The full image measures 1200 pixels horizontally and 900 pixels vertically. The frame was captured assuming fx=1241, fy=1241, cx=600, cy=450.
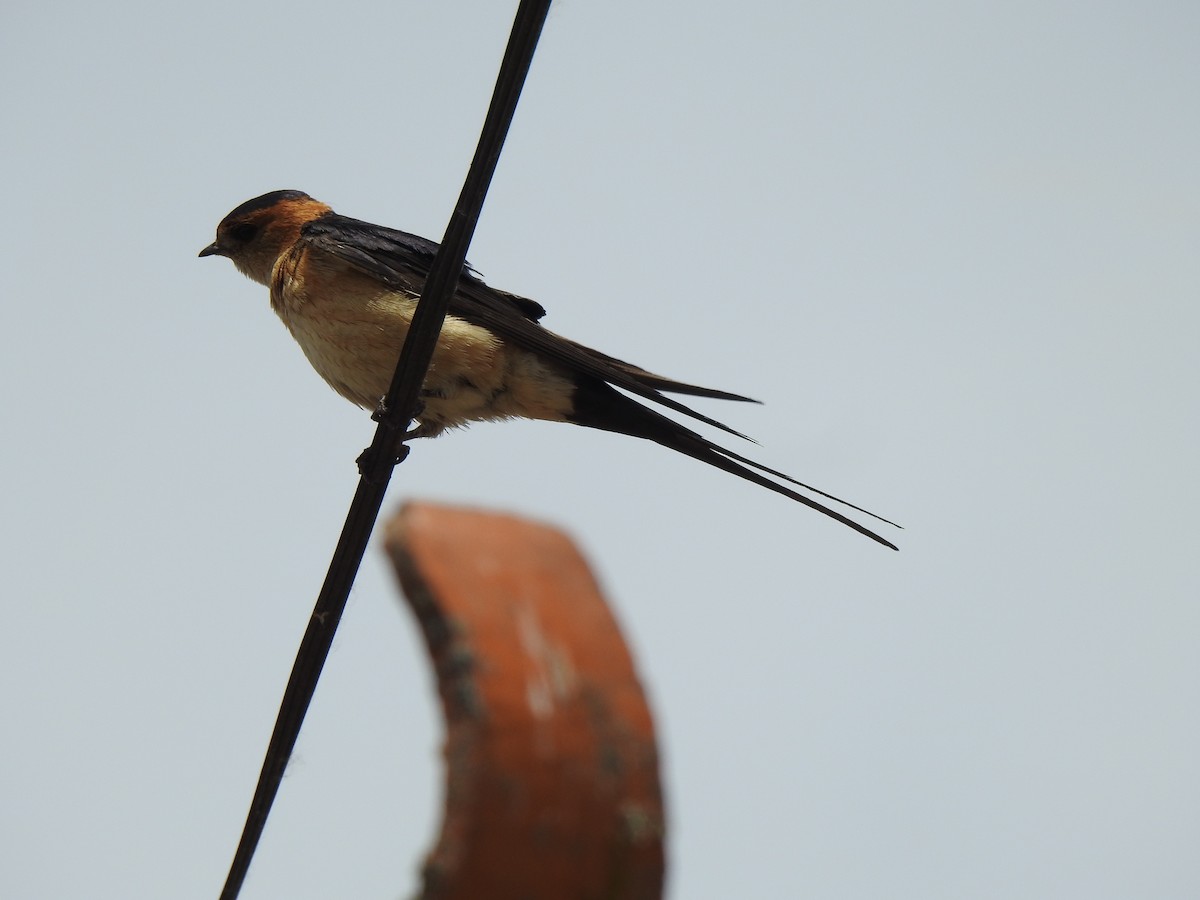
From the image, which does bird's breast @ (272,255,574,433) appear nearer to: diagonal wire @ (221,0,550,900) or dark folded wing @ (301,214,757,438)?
dark folded wing @ (301,214,757,438)

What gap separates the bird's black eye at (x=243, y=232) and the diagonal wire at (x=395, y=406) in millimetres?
3331

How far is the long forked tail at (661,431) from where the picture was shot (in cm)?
434

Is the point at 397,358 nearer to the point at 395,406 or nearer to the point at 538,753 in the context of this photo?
the point at 395,406

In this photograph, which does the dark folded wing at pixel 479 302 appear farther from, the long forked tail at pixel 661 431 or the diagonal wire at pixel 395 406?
the diagonal wire at pixel 395 406

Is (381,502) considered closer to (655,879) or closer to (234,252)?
(655,879)

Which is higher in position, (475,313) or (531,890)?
(475,313)

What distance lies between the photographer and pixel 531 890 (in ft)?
7.23

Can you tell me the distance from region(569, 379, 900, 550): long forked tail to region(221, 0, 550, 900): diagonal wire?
1.54 metres

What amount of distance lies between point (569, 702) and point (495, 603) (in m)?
0.26

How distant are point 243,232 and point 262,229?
126mm

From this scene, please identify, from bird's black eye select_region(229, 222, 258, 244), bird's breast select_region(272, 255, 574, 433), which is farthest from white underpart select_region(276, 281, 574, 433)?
bird's black eye select_region(229, 222, 258, 244)

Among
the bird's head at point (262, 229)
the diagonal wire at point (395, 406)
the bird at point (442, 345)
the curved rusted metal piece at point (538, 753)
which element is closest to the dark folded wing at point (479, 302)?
the bird at point (442, 345)

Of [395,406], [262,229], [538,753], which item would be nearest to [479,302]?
[262,229]

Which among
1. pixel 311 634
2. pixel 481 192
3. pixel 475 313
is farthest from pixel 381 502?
pixel 475 313
